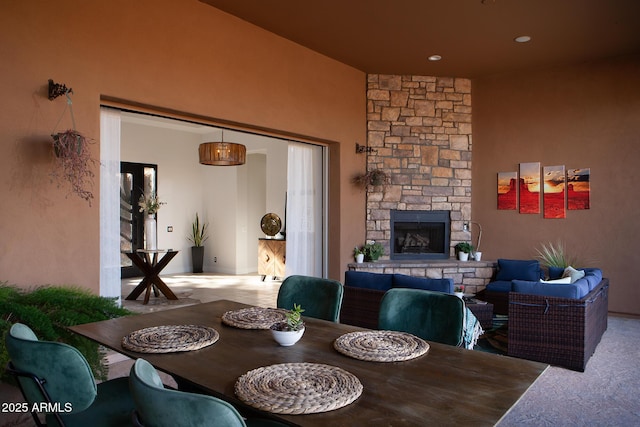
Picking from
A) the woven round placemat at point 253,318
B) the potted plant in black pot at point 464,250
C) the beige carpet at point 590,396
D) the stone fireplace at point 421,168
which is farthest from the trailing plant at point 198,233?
the woven round placemat at point 253,318

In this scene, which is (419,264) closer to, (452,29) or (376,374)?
(452,29)

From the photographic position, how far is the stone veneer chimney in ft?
23.3

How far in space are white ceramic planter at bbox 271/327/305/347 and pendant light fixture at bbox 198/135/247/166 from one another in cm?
519

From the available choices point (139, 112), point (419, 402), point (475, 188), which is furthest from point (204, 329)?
point (475, 188)

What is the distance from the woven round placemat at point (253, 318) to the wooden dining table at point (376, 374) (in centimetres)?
4

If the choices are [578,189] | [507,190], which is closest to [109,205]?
[507,190]

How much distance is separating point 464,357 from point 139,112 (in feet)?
12.0

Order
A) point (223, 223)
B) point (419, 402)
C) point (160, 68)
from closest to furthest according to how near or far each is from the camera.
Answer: point (419, 402)
point (160, 68)
point (223, 223)

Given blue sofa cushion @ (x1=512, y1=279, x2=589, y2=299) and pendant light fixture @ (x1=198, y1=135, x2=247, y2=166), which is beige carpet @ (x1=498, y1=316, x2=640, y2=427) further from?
pendant light fixture @ (x1=198, y1=135, x2=247, y2=166)

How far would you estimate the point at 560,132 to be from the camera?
22.1ft

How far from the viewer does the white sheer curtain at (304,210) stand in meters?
6.59

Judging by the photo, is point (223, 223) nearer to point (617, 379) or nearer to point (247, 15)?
point (247, 15)

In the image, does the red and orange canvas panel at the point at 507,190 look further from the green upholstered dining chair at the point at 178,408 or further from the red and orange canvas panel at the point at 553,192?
the green upholstered dining chair at the point at 178,408

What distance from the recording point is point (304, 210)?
6695 millimetres
